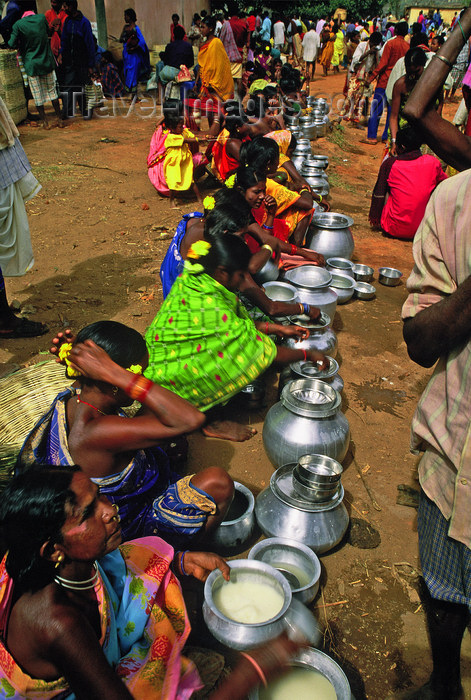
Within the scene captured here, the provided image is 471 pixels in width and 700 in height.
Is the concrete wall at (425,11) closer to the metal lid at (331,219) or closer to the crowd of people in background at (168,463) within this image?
the metal lid at (331,219)

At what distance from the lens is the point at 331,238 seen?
537cm

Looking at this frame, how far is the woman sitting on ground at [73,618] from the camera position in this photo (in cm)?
135

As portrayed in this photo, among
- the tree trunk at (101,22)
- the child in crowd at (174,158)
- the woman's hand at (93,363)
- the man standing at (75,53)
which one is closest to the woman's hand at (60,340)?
the woman's hand at (93,363)

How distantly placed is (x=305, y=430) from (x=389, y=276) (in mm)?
→ 3500

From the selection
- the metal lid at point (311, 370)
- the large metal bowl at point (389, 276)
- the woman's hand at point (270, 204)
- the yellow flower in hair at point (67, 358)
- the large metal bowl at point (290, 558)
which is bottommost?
the large metal bowl at point (389, 276)

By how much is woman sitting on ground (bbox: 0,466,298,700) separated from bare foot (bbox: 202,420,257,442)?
1.71m

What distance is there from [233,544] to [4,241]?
329cm

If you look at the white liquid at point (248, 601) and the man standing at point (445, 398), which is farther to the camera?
the white liquid at point (248, 601)

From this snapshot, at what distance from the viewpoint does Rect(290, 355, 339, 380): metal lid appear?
3.20 metres

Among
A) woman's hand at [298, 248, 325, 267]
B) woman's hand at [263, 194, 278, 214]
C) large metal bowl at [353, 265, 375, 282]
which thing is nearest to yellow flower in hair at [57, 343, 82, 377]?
woman's hand at [263, 194, 278, 214]

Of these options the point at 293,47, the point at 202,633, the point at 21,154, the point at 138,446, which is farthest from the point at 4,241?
the point at 293,47

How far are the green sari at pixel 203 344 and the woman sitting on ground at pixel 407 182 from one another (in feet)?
13.9

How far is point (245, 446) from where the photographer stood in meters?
3.42

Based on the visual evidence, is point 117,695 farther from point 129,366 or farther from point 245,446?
point 245,446
